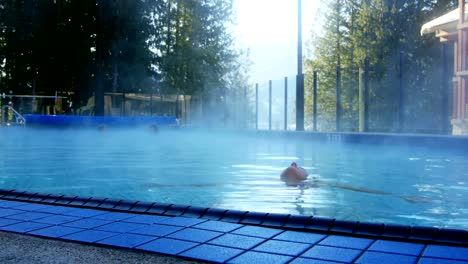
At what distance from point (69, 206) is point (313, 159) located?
5.59 metres

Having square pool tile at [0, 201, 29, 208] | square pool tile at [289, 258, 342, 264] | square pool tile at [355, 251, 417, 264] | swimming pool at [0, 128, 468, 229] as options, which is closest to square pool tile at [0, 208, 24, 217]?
square pool tile at [0, 201, 29, 208]

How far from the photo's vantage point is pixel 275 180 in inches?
212

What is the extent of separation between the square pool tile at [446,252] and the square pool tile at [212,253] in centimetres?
81

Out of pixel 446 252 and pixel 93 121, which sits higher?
pixel 93 121

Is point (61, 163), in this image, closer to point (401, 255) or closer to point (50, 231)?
point (50, 231)

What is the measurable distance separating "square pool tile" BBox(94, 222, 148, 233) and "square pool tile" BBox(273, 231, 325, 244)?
0.77m

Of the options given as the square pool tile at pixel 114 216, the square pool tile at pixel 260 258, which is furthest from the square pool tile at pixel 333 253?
the square pool tile at pixel 114 216

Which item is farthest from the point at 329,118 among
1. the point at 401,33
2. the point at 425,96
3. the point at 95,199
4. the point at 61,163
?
the point at 95,199

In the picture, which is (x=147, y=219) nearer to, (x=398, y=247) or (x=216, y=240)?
(x=216, y=240)

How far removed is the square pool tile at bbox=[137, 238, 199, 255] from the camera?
214cm

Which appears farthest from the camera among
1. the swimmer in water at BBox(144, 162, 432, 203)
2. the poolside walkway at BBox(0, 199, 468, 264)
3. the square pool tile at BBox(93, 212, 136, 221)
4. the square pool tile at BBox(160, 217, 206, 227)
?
the swimmer in water at BBox(144, 162, 432, 203)

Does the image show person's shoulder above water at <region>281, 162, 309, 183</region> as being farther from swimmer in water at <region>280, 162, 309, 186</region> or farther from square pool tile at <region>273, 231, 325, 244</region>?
square pool tile at <region>273, 231, 325, 244</region>

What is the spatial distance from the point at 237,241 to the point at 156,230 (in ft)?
1.55

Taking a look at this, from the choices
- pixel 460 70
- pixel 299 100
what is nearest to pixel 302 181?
pixel 299 100
